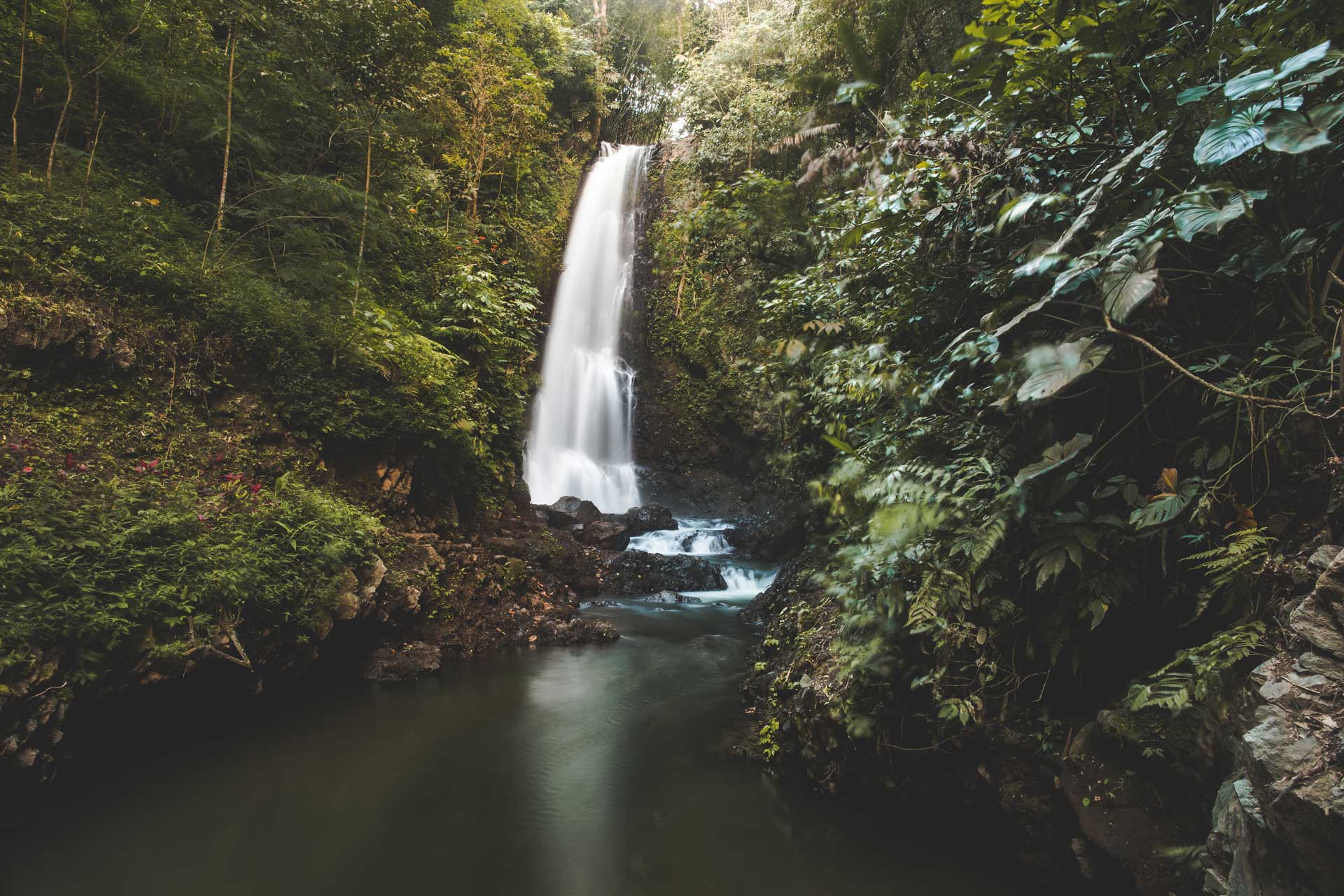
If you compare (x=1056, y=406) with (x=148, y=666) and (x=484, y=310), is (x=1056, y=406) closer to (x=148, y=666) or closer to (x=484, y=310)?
(x=148, y=666)

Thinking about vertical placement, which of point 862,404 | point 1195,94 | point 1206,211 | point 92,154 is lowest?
point 862,404

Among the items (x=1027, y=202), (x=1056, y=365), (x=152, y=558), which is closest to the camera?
(x=1056, y=365)

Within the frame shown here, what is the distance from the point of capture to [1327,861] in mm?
1600

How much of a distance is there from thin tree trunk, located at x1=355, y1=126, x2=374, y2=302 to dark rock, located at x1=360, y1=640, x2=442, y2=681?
3.94 m

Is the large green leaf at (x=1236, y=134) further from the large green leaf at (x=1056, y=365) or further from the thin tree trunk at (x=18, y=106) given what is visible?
the thin tree trunk at (x=18, y=106)

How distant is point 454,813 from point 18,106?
7135 mm

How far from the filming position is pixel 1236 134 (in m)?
1.94

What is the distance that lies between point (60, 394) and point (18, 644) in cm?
229

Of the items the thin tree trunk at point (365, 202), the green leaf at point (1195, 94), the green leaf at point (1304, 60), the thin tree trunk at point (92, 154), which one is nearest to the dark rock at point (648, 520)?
the thin tree trunk at point (365, 202)

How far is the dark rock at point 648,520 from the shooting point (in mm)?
12406

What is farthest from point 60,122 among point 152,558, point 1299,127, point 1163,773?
point 1163,773

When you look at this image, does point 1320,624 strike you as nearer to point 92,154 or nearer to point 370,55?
point 92,154

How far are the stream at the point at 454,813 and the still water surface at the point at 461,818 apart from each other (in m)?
0.01

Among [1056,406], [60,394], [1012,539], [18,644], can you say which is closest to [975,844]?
[1012,539]
